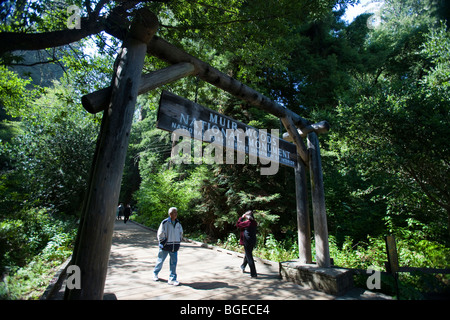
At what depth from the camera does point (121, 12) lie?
12.7 ft

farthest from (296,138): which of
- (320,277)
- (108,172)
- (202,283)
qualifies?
(108,172)

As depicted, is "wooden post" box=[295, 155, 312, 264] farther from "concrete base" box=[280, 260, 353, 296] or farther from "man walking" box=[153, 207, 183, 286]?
"man walking" box=[153, 207, 183, 286]

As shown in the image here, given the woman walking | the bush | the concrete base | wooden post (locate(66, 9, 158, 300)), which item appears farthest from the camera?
the woman walking

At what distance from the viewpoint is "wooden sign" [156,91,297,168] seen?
127 inches

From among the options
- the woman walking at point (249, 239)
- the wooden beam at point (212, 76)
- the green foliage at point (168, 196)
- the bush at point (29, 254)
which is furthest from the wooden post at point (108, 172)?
the green foliage at point (168, 196)

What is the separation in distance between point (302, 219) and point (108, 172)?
4335mm

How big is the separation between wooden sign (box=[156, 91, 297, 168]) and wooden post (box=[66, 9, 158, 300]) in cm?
53

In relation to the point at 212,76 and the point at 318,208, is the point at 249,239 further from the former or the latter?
the point at 212,76

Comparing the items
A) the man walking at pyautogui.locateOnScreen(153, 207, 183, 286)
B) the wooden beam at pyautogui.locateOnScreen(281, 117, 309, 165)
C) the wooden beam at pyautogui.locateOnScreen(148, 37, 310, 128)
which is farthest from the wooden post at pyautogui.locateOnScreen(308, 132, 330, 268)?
the man walking at pyautogui.locateOnScreen(153, 207, 183, 286)

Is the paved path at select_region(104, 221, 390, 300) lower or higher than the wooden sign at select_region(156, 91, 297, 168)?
lower

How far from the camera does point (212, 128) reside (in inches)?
147

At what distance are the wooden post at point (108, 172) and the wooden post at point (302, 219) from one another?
409 centimetres

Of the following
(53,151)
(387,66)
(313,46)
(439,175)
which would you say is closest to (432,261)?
(439,175)

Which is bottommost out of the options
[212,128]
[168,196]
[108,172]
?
[108,172]
